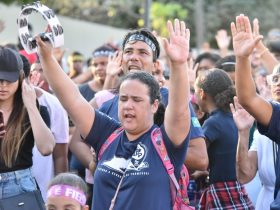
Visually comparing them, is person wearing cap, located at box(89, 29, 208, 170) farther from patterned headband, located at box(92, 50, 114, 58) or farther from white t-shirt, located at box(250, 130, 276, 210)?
patterned headband, located at box(92, 50, 114, 58)

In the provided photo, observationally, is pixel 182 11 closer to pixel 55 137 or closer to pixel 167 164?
pixel 55 137

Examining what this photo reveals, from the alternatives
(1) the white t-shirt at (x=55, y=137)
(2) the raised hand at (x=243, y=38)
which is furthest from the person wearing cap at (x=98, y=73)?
(2) the raised hand at (x=243, y=38)

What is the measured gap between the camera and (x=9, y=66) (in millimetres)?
6453

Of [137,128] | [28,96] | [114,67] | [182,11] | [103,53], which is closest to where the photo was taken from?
[137,128]

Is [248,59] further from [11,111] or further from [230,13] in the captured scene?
[230,13]

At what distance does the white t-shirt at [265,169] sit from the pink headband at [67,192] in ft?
5.62

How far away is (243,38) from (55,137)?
7.75 ft

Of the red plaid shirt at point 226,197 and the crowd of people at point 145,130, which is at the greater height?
the crowd of people at point 145,130

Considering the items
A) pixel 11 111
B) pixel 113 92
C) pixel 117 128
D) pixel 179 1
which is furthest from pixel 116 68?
→ pixel 179 1

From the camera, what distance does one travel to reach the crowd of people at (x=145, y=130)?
5.14 m

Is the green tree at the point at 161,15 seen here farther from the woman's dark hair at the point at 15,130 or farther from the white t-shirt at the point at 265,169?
the woman's dark hair at the point at 15,130

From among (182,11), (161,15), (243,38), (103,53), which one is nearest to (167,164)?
(243,38)

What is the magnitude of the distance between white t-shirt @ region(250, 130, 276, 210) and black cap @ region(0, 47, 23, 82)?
2025mm

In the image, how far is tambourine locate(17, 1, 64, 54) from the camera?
5.36m
